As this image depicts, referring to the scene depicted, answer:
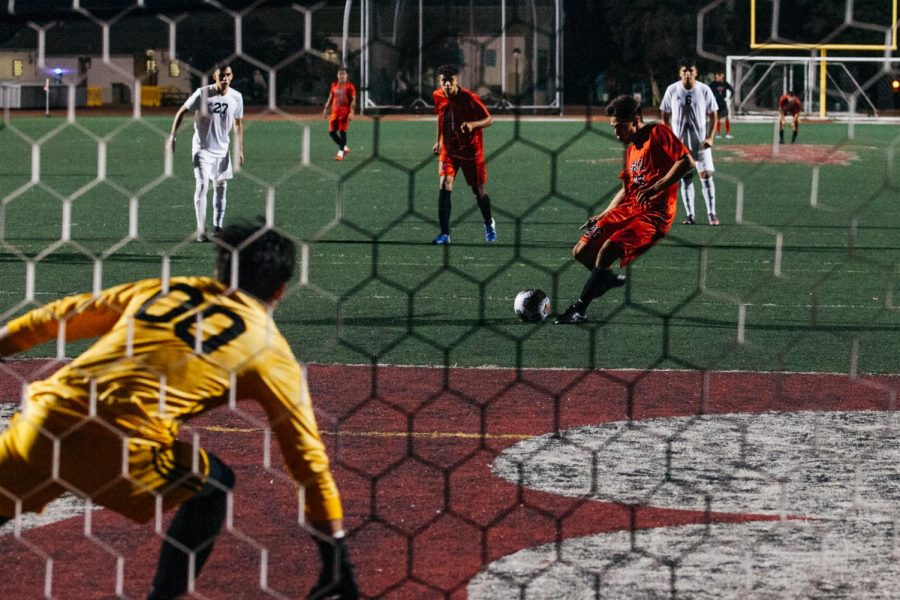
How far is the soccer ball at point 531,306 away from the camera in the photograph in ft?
31.8

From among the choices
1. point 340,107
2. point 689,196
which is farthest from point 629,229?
point 340,107

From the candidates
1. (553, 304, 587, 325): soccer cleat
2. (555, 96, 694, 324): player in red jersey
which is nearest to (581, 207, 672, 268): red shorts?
(555, 96, 694, 324): player in red jersey

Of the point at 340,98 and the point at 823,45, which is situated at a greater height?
the point at 340,98

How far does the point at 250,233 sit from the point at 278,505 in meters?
1.68

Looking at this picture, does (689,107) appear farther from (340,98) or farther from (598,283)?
(340,98)

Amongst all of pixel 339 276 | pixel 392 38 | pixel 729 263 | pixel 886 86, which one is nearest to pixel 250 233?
pixel 339 276

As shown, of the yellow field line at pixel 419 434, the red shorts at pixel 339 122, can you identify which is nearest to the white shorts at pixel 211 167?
the yellow field line at pixel 419 434

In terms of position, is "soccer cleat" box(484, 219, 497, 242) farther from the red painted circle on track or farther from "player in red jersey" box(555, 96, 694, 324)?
the red painted circle on track

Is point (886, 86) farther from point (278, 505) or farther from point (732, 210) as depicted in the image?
point (278, 505)

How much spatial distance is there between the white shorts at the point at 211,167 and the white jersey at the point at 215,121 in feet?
0.14

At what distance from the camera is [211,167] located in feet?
47.4

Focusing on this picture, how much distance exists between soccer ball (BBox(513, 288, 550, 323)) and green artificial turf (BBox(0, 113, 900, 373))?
0.08 metres

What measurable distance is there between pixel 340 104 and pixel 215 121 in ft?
42.0

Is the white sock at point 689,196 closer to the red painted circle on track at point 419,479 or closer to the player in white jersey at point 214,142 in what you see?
the player in white jersey at point 214,142
